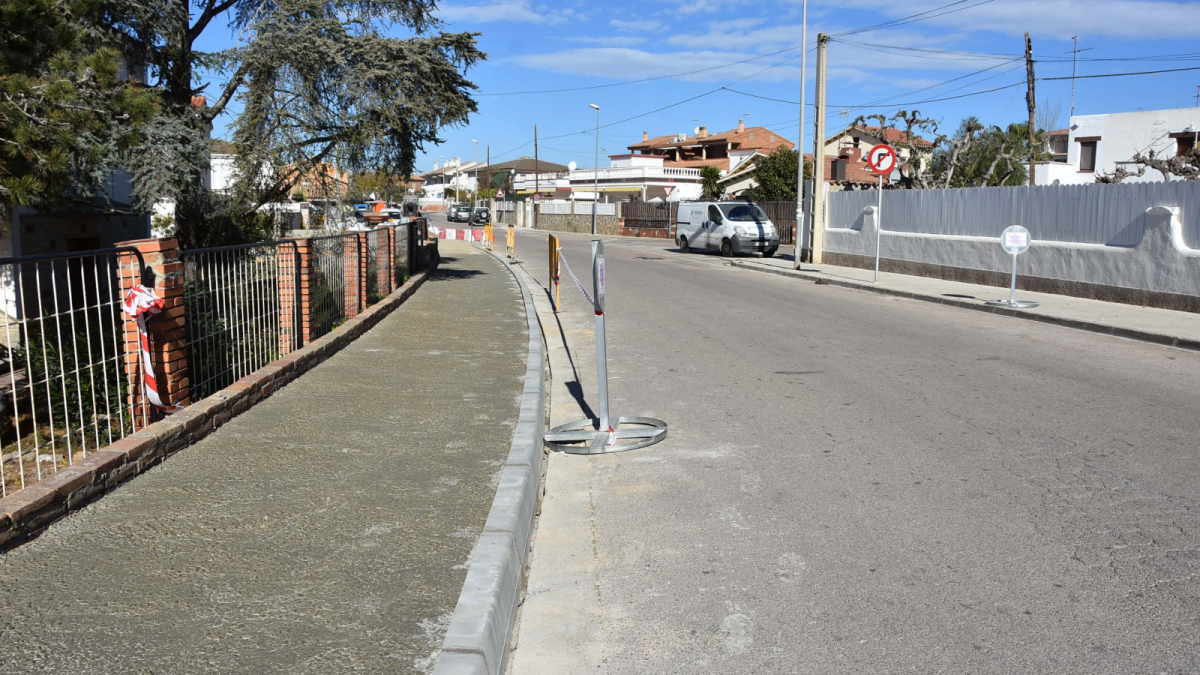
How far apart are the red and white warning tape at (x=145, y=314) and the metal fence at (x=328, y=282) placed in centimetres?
369

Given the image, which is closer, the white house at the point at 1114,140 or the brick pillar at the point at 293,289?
the brick pillar at the point at 293,289

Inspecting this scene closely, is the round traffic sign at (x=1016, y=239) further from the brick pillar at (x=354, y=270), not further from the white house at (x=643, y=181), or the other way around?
the white house at (x=643, y=181)

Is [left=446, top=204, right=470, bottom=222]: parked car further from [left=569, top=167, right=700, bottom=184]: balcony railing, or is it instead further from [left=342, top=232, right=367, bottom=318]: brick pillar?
[left=342, top=232, right=367, bottom=318]: brick pillar

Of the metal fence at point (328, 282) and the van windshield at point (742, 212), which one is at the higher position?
the van windshield at point (742, 212)

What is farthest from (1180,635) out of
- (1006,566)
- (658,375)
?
(658,375)

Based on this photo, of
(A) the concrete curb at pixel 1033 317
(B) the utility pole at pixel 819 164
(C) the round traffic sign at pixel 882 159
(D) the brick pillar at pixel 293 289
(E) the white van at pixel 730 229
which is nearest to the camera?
(D) the brick pillar at pixel 293 289

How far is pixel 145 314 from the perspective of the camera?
6.02 metres

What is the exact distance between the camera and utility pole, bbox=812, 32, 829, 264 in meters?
24.5

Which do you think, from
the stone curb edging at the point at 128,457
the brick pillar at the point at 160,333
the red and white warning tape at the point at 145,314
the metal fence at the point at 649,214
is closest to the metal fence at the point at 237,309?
the stone curb edging at the point at 128,457

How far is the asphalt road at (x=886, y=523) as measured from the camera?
374 cm

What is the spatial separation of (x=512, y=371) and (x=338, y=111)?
9.35 meters

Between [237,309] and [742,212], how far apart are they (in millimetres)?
24590

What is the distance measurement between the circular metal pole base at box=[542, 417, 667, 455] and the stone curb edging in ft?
8.07

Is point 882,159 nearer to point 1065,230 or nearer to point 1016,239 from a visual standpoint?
point 1065,230
